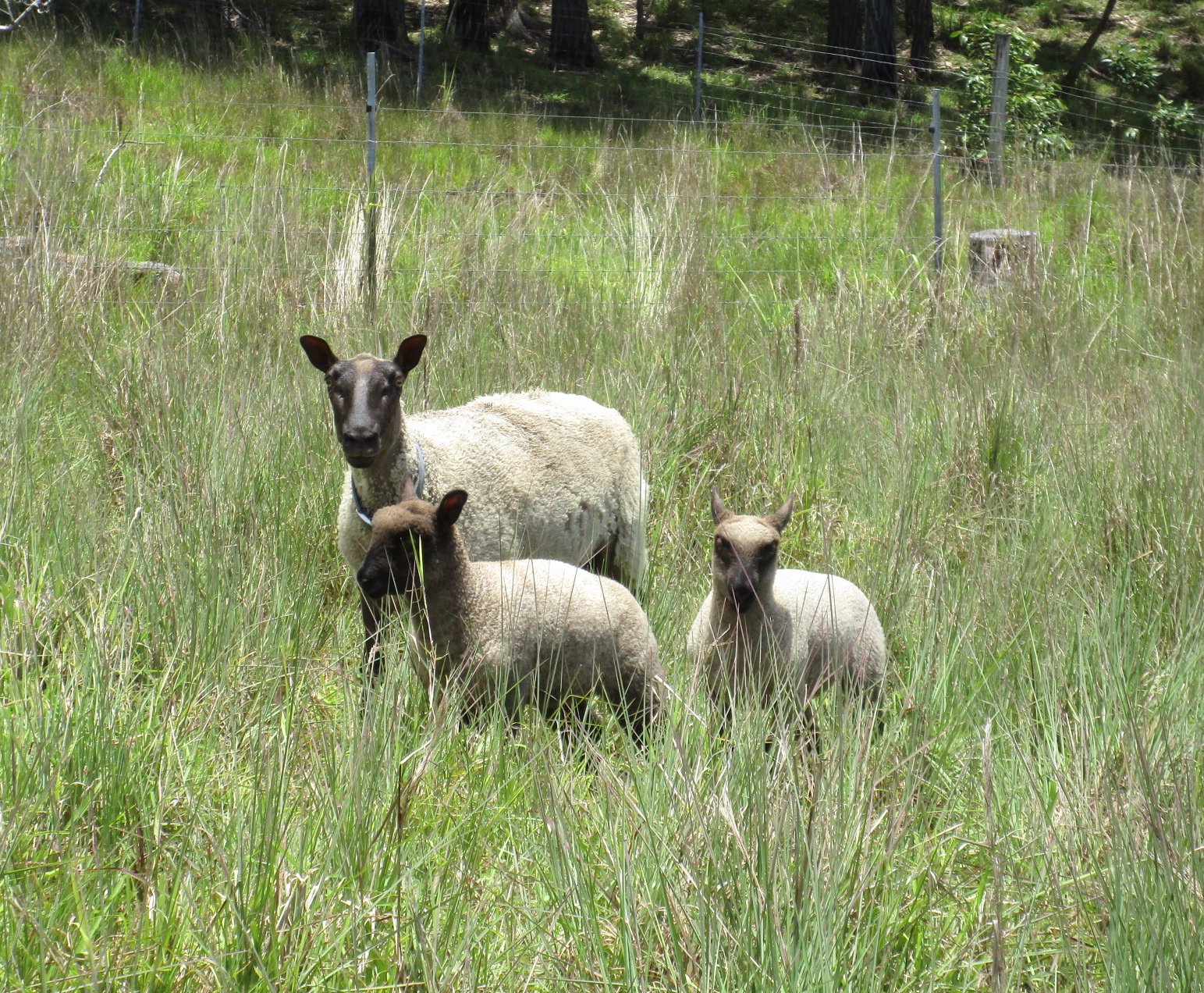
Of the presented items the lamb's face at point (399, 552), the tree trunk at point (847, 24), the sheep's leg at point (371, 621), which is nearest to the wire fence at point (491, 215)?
the sheep's leg at point (371, 621)

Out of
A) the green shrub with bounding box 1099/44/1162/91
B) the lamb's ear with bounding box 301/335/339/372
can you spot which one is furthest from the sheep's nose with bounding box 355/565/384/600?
the green shrub with bounding box 1099/44/1162/91

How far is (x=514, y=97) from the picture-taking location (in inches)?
625

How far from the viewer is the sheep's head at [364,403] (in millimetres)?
4020

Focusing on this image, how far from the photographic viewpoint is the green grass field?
223 cm

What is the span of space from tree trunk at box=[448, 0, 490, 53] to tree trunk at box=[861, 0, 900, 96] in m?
6.44

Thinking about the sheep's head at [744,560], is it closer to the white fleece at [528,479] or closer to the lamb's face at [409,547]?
the lamb's face at [409,547]

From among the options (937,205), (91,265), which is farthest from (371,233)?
(937,205)

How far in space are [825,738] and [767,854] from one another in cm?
64

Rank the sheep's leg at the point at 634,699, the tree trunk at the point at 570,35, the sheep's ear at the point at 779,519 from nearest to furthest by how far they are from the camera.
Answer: the sheep's leg at the point at 634,699
the sheep's ear at the point at 779,519
the tree trunk at the point at 570,35

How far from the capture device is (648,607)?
4.54m

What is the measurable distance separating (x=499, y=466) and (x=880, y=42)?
18.5 metres

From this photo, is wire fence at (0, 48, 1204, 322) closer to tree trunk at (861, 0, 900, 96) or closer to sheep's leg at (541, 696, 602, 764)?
sheep's leg at (541, 696, 602, 764)

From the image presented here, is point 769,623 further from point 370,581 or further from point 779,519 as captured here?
point 370,581

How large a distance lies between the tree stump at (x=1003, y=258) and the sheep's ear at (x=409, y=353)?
4.69m
